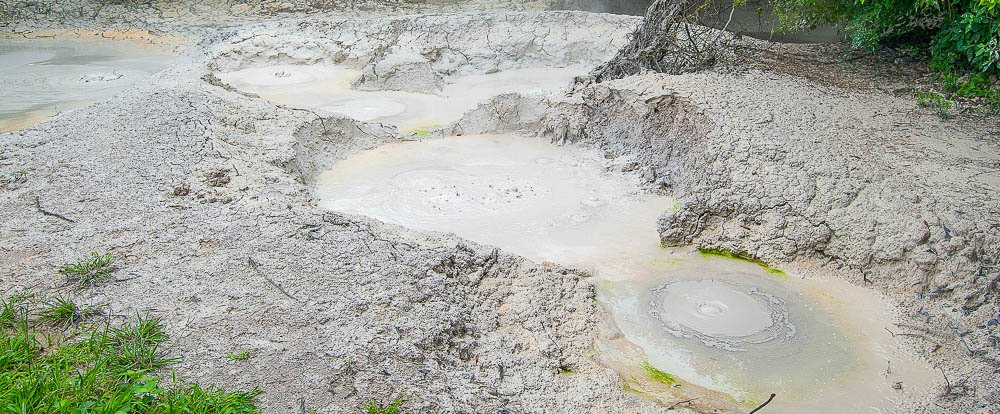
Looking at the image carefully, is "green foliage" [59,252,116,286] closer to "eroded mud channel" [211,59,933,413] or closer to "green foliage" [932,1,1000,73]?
"eroded mud channel" [211,59,933,413]

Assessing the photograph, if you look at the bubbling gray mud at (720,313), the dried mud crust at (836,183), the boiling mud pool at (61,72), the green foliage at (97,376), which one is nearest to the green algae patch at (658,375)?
the bubbling gray mud at (720,313)

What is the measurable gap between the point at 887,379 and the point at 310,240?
3.49m

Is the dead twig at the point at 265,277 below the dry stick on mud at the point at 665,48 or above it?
below

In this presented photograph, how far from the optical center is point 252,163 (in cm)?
593

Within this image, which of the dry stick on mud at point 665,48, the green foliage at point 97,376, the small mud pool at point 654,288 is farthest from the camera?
the dry stick on mud at point 665,48

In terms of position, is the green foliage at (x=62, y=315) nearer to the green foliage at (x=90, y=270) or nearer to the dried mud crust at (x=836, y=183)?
the green foliage at (x=90, y=270)

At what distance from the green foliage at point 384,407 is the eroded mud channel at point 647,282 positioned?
52.7 inches

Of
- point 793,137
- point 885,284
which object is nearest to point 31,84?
point 793,137

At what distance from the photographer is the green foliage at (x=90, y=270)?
3.92 m

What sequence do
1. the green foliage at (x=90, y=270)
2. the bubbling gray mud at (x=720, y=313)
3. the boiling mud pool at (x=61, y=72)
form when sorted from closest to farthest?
the green foliage at (x=90, y=270) → the bubbling gray mud at (x=720, y=313) → the boiling mud pool at (x=61, y=72)

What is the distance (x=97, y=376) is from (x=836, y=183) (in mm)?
4914

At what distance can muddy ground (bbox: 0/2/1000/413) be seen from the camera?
3.48 m

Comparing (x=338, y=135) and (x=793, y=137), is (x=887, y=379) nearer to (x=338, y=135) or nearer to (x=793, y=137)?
(x=793, y=137)

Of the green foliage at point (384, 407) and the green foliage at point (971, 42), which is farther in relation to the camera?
the green foliage at point (971, 42)
